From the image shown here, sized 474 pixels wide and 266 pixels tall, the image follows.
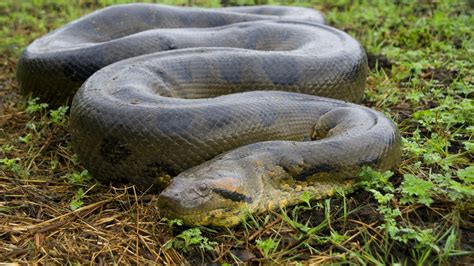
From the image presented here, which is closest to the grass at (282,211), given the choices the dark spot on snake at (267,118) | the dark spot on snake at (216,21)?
the dark spot on snake at (267,118)

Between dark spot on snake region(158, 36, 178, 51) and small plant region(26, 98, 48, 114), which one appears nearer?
small plant region(26, 98, 48, 114)

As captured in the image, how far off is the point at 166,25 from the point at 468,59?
12.8 feet

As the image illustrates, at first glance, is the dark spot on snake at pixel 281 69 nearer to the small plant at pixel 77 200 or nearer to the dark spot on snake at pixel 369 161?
the dark spot on snake at pixel 369 161

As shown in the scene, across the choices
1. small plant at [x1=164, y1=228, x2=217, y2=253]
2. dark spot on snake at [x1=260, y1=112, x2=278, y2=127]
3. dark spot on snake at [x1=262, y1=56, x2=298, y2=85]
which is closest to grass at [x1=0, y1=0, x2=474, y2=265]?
small plant at [x1=164, y1=228, x2=217, y2=253]

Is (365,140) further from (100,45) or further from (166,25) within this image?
(166,25)

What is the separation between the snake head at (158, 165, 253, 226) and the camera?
3.85 m

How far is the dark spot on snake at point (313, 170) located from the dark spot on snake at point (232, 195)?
437mm

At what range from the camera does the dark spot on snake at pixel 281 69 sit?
19.0 feet

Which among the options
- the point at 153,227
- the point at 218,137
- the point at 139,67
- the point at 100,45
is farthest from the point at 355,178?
the point at 100,45

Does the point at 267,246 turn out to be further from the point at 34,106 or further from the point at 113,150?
the point at 34,106

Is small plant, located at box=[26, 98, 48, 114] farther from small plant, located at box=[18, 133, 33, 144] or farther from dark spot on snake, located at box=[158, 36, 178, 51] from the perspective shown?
dark spot on snake, located at box=[158, 36, 178, 51]

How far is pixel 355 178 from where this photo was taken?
437cm

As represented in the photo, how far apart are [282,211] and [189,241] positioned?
70cm

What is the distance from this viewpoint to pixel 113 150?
183 inches
